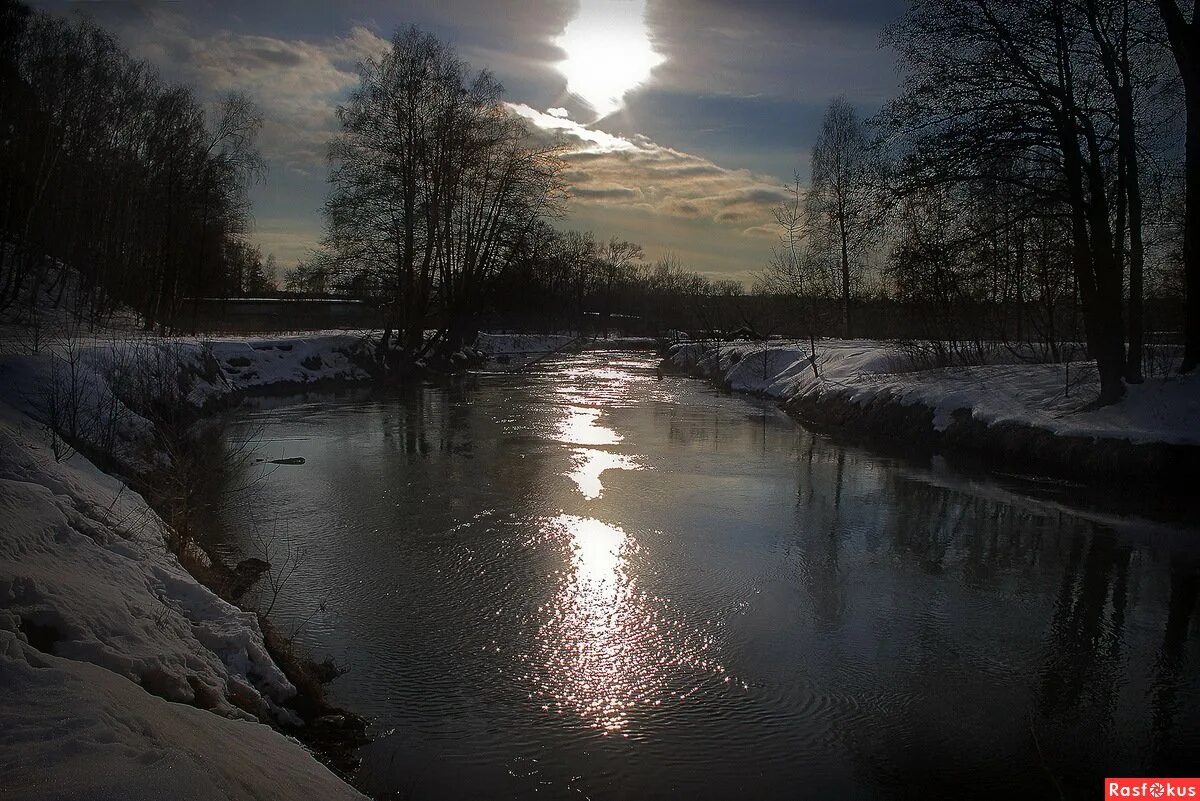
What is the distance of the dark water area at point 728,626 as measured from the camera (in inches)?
187

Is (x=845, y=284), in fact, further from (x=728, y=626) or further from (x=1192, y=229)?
(x=728, y=626)

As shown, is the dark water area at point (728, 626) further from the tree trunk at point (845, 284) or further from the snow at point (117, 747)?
the tree trunk at point (845, 284)

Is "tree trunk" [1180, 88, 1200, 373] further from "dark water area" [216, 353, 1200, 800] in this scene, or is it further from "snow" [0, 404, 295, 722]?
"snow" [0, 404, 295, 722]

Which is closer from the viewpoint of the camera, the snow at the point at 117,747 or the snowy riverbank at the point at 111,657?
the snow at the point at 117,747

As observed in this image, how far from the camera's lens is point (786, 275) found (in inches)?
1124

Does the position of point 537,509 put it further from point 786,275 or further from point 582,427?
point 786,275

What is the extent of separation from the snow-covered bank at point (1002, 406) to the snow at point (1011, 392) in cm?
2

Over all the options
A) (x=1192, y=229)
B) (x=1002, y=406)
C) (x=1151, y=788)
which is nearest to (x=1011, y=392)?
(x=1002, y=406)

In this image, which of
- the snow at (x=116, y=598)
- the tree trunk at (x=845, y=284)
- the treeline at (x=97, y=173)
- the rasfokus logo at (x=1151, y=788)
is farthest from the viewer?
the tree trunk at (x=845, y=284)

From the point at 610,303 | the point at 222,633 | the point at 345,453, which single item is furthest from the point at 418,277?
the point at 610,303

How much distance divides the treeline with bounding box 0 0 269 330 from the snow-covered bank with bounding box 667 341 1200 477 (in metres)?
21.2

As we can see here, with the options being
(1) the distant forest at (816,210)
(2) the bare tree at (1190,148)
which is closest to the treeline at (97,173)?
(1) the distant forest at (816,210)

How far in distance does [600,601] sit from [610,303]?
99.1 metres

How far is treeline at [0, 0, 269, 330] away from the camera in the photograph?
2494 cm
